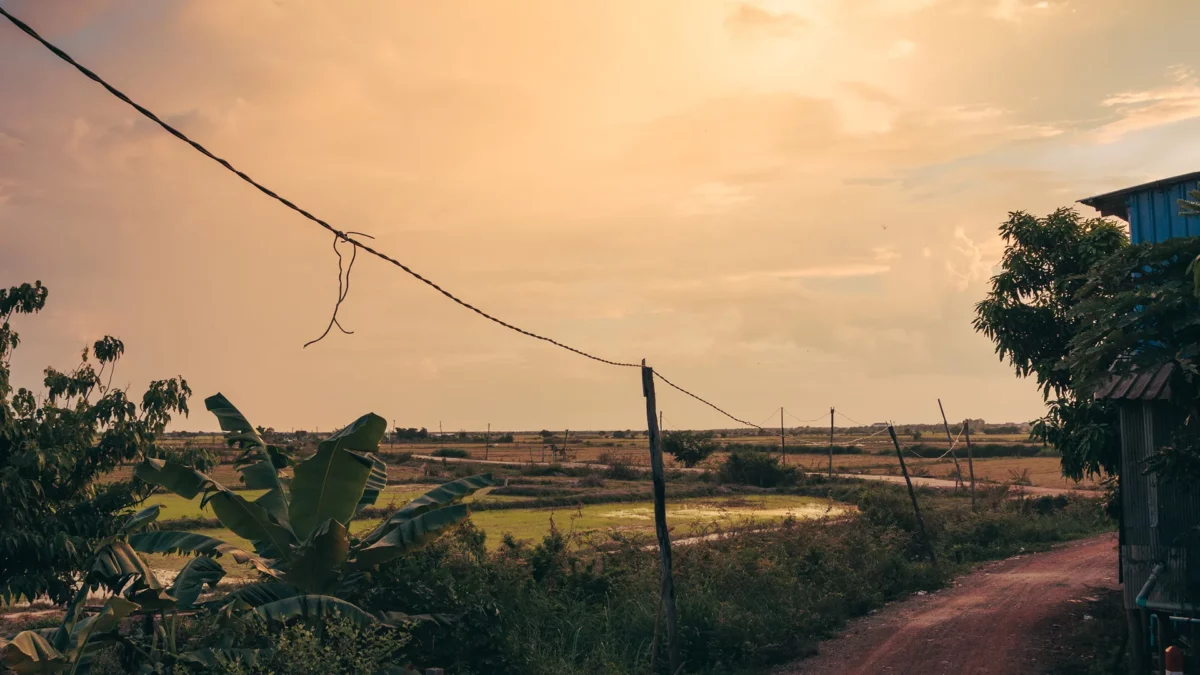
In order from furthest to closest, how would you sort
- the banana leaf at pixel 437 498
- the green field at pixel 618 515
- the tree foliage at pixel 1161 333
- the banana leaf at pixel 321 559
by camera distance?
the green field at pixel 618 515
the banana leaf at pixel 437 498
the banana leaf at pixel 321 559
the tree foliage at pixel 1161 333

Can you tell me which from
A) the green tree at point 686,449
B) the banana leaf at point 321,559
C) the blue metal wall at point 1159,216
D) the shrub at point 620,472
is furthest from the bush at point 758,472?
the banana leaf at point 321,559

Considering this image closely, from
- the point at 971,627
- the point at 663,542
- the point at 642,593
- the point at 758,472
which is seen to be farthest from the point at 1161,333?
the point at 758,472

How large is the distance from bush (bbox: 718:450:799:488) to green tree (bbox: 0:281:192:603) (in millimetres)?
39945

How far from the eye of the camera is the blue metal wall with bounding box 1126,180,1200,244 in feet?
42.7

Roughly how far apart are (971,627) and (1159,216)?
291 inches

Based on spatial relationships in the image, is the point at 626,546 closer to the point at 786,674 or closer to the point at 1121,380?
the point at 786,674

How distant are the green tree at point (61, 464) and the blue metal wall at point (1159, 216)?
15305 millimetres

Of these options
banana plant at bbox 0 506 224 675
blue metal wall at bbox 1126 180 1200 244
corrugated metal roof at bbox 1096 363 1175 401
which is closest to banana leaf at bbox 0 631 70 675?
banana plant at bbox 0 506 224 675

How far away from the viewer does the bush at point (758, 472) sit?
166ft

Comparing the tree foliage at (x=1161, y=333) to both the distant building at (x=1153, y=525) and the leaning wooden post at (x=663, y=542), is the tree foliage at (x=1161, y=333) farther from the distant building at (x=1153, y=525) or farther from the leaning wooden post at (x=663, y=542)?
the leaning wooden post at (x=663, y=542)

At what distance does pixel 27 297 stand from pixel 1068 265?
18.2 m

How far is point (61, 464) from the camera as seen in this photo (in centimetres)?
1223

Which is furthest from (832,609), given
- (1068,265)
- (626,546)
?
(1068,265)

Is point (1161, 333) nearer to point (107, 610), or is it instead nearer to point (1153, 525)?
point (1153, 525)
